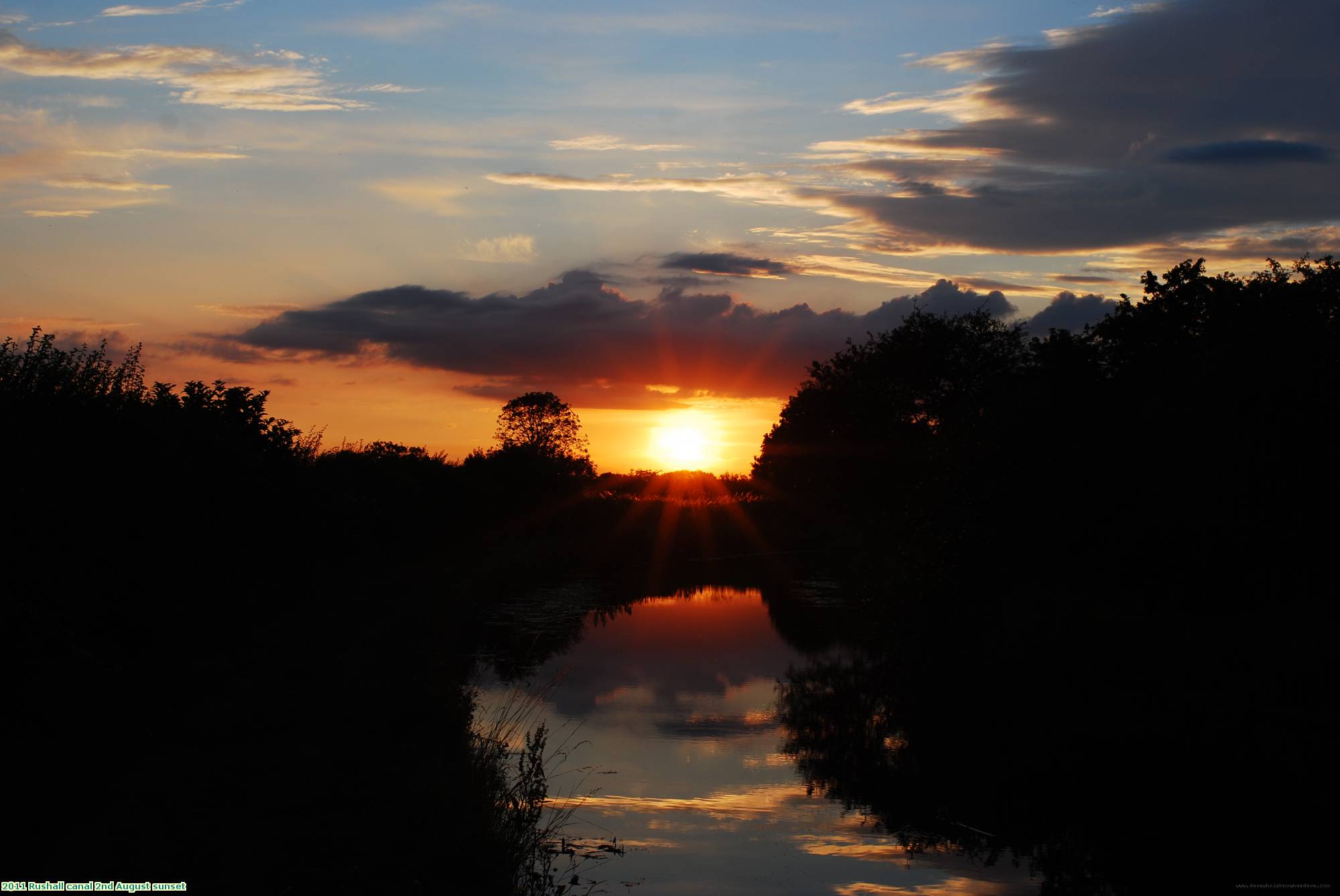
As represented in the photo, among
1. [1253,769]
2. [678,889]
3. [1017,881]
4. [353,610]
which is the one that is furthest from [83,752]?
[1253,769]

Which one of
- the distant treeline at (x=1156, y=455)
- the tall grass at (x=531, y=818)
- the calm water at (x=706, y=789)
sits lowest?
the calm water at (x=706, y=789)

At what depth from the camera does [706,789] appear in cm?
1102

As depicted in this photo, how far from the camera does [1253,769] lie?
34.1 ft

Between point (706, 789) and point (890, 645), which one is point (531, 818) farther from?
point (890, 645)

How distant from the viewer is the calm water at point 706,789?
8.67 m

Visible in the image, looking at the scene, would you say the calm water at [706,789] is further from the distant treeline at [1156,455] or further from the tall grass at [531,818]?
the distant treeline at [1156,455]

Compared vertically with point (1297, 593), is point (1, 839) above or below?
below

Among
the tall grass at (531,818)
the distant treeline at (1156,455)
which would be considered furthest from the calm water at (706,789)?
the distant treeline at (1156,455)

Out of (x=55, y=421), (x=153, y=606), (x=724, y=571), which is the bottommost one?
(x=724, y=571)

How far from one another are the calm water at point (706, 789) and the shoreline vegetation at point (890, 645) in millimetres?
518

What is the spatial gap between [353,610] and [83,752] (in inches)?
352

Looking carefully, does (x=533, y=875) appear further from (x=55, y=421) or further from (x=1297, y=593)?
(x=1297, y=593)

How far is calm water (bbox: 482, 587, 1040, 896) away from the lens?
28.5ft

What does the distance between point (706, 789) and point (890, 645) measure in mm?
5744
